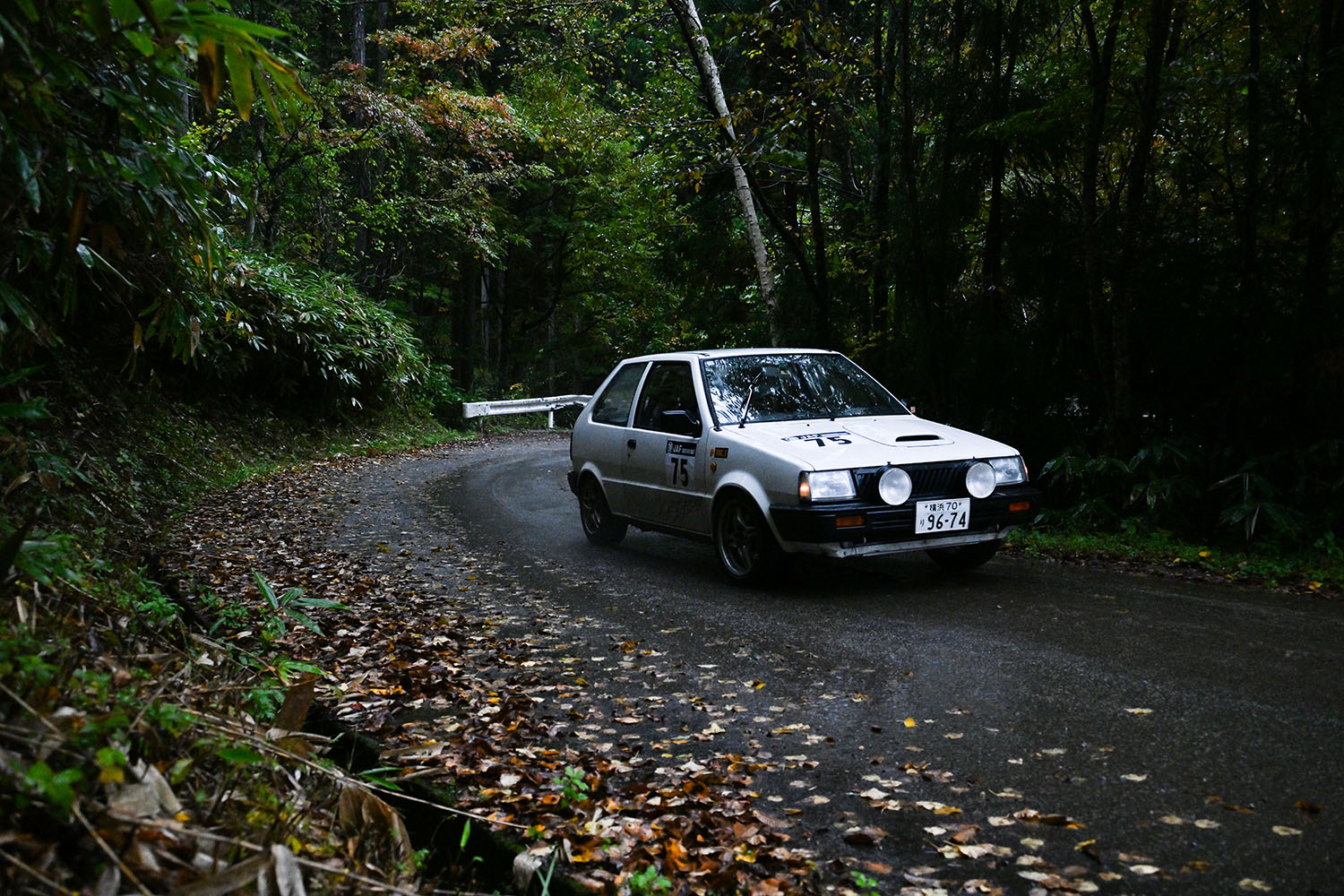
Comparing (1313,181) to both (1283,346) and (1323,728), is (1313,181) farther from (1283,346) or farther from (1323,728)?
(1323,728)

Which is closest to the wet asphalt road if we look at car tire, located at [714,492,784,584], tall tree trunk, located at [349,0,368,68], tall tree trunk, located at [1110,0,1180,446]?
car tire, located at [714,492,784,584]

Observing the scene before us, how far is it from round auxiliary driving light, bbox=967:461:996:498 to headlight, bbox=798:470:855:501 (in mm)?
921

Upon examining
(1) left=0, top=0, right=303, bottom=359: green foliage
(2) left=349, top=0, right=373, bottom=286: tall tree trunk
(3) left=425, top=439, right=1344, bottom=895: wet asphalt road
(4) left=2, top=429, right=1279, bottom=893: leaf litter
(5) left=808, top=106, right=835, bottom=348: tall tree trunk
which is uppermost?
(2) left=349, top=0, right=373, bottom=286: tall tree trunk

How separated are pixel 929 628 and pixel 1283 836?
9.26ft

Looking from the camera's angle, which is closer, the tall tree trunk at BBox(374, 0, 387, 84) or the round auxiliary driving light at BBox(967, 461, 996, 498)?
the round auxiliary driving light at BBox(967, 461, 996, 498)

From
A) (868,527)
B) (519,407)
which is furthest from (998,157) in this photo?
(519,407)

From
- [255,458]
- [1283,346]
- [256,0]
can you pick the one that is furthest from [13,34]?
[256,0]

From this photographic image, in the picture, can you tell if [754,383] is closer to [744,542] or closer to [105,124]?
[744,542]

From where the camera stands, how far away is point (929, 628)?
19.6ft

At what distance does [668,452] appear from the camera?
816 centimetres

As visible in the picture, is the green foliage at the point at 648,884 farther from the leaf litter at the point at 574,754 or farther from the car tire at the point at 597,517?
the car tire at the point at 597,517

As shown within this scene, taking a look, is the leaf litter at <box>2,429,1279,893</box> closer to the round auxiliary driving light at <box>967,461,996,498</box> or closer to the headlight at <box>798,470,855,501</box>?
the headlight at <box>798,470,855,501</box>

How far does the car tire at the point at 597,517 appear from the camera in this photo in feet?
30.3

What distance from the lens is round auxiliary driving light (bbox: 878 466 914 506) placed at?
6727 mm
